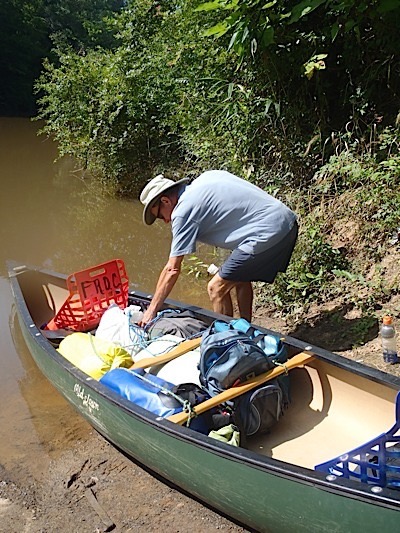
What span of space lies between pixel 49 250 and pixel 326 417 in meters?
5.93

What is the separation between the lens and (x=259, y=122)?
721 cm

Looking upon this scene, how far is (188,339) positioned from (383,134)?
3.31 meters

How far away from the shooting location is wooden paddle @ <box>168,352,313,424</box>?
3279 mm

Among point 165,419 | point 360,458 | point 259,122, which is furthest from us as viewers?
point 259,122

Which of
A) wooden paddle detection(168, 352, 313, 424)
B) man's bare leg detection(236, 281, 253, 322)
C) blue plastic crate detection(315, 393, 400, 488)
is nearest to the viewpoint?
blue plastic crate detection(315, 393, 400, 488)

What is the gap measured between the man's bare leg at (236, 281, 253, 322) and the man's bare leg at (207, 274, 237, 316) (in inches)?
4.6

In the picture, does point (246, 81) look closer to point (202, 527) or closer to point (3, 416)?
point (3, 416)

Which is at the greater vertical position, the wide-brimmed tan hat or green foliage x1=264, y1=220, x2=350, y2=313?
the wide-brimmed tan hat

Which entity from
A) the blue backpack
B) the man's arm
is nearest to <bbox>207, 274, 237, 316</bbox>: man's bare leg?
the man's arm

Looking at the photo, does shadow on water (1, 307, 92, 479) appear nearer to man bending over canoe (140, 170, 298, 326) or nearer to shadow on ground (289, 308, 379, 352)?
man bending over canoe (140, 170, 298, 326)

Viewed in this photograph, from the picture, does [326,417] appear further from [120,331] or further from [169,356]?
[120,331]

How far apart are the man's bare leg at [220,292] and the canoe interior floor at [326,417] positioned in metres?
1.12

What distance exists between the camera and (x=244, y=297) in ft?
16.7

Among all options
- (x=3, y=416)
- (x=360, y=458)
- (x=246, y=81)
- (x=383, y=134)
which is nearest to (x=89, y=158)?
(x=246, y=81)
